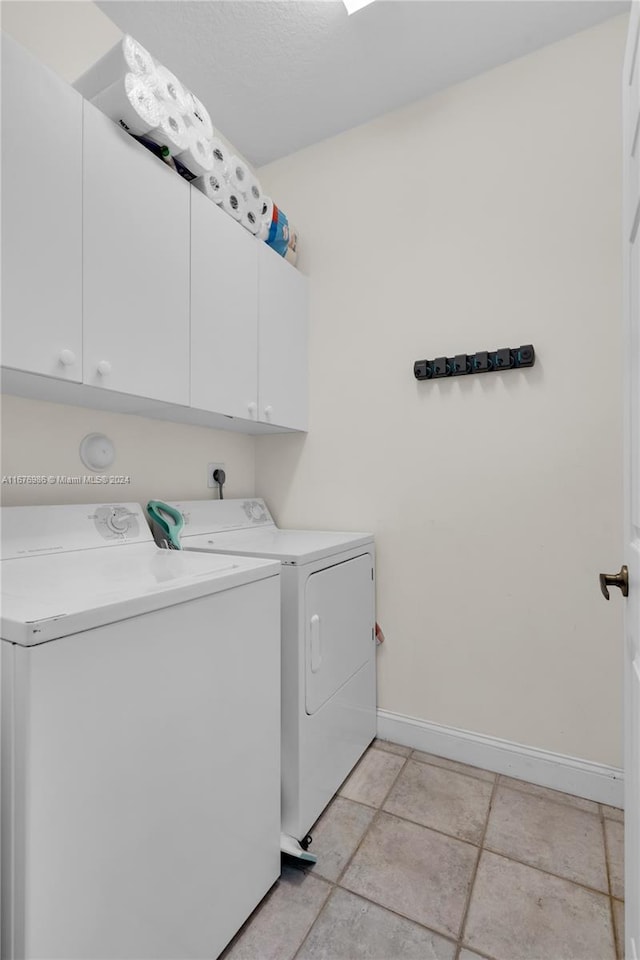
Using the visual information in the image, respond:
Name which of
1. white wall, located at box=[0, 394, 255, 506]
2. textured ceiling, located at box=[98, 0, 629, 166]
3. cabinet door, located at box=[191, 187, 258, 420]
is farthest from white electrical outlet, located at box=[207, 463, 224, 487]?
textured ceiling, located at box=[98, 0, 629, 166]

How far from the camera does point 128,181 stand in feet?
4.35

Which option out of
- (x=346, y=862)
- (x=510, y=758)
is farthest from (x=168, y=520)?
(x=510, y=758)

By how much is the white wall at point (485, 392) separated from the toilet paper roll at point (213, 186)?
66cm

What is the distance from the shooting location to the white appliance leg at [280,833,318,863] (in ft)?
4.21

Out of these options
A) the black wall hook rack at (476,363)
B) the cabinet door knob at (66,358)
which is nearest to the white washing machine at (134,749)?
the cabinet door knob at (66,358)

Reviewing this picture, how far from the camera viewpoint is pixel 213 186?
5.38 feet

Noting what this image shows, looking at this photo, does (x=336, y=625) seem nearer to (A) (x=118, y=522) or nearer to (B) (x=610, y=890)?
(A) (x=118, y=522)

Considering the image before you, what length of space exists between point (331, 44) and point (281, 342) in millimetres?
1128

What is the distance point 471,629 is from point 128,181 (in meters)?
1.97

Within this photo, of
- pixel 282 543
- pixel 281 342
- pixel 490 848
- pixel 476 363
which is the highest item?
pixel 281 342

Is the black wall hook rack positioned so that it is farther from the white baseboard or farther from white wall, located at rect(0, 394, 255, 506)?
the white baseboard

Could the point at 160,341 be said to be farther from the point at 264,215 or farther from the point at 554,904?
the point at 554,904


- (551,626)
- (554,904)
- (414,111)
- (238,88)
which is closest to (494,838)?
(554,904)

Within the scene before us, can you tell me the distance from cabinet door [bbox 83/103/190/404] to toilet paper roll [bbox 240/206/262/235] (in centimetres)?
34
